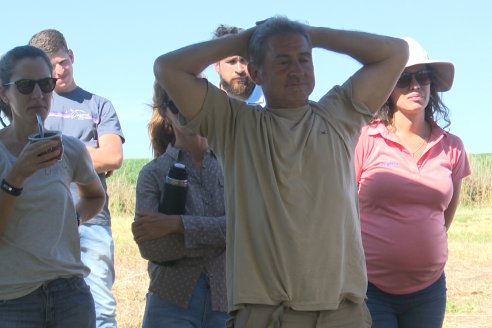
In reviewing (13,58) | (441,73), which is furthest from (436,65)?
(13,58)

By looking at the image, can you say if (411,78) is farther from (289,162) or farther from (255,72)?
(289,162)

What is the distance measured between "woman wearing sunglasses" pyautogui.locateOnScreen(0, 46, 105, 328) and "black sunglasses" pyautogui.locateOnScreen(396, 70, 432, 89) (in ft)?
6.04

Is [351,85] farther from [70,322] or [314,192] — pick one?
[70,322]

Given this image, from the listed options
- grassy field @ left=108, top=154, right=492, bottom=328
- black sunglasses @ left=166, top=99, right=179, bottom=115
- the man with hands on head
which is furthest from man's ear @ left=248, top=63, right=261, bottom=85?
grassy field @ left=108, top=154, right=492, bottom=328

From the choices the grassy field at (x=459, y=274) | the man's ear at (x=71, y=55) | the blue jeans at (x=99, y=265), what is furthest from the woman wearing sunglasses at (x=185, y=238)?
the grassy field at (x=459, y=274)

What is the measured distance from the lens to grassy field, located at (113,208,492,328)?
28.3 feet

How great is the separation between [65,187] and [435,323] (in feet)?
6.77

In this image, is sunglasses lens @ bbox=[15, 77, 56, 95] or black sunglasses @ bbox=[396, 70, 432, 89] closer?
sunglasses lens @ bbox=[15, 77, 56, 95]

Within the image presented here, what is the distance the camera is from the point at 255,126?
11.2 ft

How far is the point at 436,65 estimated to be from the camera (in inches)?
191

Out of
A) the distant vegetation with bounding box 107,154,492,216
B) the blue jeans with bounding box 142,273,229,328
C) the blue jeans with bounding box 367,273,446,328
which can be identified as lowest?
the distant vegetation with bounding box 107,154,492,216

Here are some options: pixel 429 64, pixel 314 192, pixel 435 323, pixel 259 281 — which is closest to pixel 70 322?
pixel 259 281

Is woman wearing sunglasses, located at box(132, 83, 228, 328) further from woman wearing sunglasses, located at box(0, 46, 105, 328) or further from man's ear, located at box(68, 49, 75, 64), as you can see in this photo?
man's ear, located at box(68, 49, 75, 64)

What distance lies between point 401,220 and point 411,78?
2.65ft
